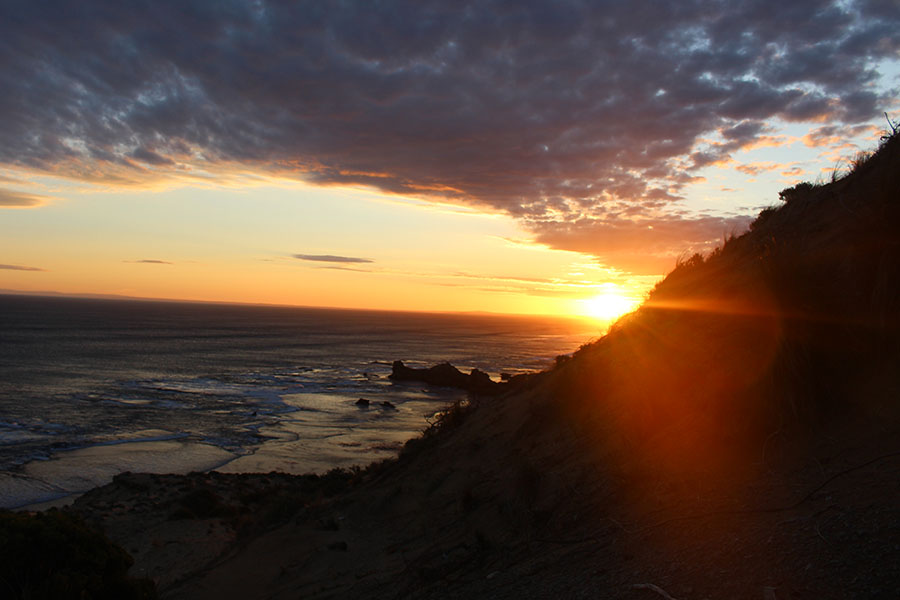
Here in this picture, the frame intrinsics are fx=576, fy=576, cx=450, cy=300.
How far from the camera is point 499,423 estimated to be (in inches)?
556

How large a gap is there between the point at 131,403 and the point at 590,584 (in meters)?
46.3

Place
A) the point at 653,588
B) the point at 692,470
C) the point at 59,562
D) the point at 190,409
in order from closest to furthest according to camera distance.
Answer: the point at 653,588
the point at 692,470
the point at 59,562
the point at 190,409

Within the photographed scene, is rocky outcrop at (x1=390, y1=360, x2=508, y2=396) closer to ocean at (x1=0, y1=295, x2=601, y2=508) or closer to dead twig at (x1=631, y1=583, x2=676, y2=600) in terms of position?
ocean at (x1=0, y1=295, x2=601, y2=508)

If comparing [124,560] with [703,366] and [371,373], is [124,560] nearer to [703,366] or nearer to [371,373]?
[703,366]

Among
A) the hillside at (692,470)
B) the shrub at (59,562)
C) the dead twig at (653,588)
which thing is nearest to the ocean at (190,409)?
the hillside at (692,470)

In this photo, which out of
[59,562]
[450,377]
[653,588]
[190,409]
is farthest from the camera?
[450,377]

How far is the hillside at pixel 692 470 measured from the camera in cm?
503

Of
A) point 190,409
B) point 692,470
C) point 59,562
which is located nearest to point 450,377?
point 190,409

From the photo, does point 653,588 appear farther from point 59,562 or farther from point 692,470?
point 59,562

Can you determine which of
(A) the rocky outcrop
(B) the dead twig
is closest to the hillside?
(B) the dead twig

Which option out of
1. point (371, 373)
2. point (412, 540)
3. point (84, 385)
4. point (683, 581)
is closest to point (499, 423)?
point (412, 540)

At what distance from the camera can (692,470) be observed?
22.7 ft

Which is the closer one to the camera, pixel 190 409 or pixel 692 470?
pixel 692 470

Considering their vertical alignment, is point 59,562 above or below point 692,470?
below
